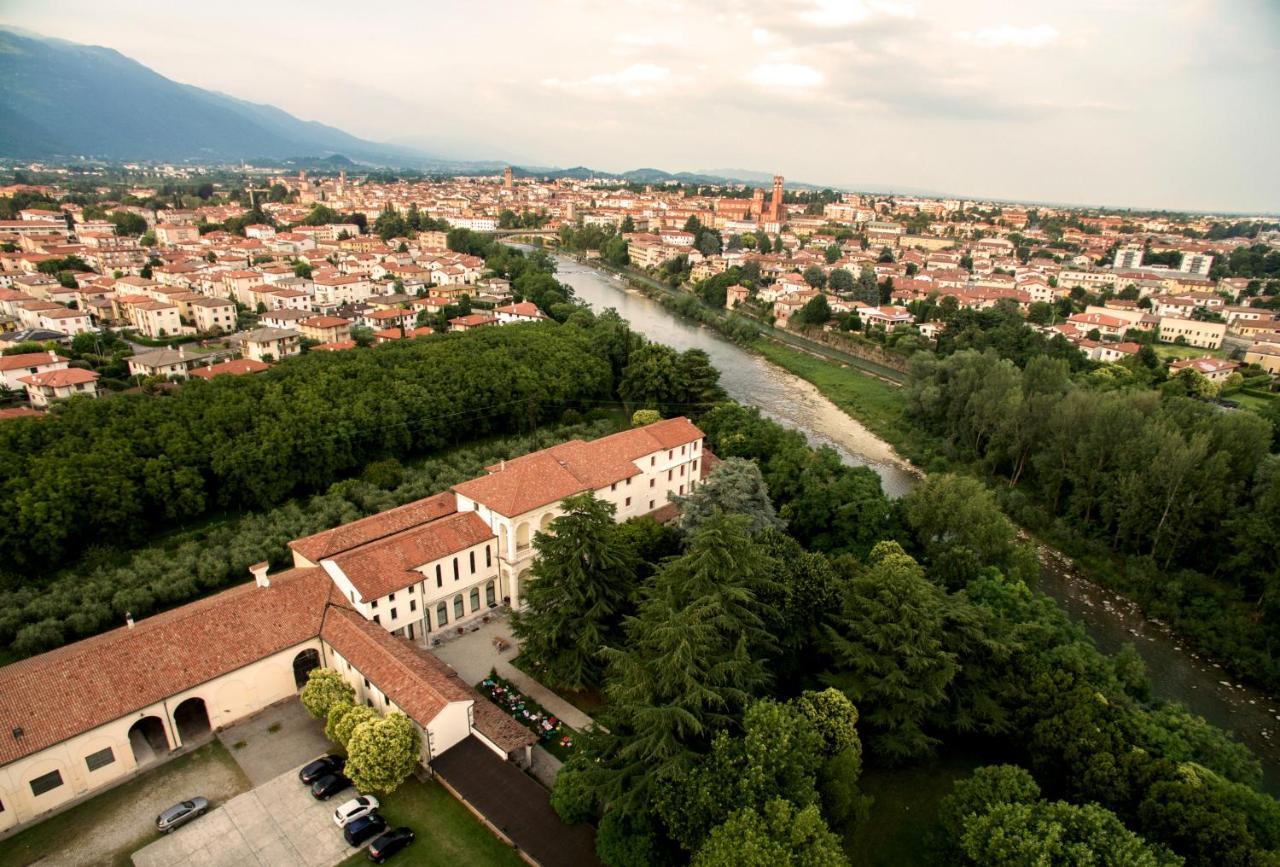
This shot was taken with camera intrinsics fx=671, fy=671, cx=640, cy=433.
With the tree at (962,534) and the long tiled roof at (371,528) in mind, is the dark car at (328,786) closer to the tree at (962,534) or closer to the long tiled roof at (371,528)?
the long tiled roof at (371,528)

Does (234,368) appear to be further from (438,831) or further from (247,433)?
(438,831)

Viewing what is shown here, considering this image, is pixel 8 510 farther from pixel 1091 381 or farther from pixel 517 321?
pixel 1091 381

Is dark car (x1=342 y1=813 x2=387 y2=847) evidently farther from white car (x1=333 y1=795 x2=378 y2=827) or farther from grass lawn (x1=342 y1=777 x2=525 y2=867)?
grass lawn (x1=342 y1=777 x2=525 y2=867)

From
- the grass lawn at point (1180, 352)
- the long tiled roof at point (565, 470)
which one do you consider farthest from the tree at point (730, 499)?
the grass lawn at point (1180, 352)

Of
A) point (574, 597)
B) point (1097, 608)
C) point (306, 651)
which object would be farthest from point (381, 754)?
point (1097, 608)

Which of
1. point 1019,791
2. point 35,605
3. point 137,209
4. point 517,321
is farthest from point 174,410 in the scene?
point 137,209

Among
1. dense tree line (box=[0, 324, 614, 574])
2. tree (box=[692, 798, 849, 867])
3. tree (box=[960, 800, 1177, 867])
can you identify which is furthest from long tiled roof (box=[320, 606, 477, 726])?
dense tree line (box=[0, 324, 614, 574])
